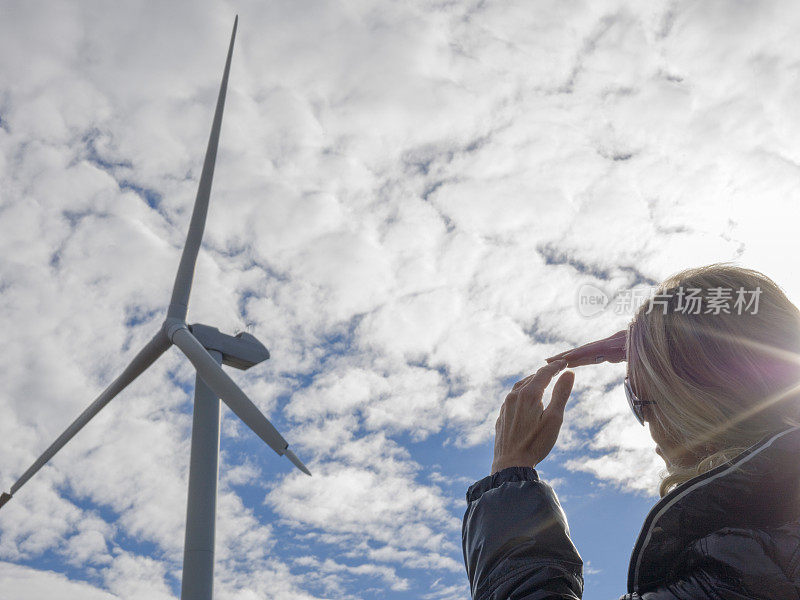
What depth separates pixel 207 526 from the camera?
76.7 feet

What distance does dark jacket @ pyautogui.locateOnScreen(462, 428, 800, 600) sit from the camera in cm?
260

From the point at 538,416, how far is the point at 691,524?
3.25 feet

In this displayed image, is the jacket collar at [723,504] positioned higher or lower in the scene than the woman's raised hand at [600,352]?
lower

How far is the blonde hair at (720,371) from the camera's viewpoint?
3102 mm

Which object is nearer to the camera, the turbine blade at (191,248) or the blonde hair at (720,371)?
the blonde hair at (720,371)

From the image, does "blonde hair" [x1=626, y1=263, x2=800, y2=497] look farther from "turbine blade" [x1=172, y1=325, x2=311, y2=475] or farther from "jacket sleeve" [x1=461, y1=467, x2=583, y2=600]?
"turbine blade" [x1=172, y1=325, x2=311, y2=475]

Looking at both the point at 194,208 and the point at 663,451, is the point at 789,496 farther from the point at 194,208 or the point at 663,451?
the point at 194,208

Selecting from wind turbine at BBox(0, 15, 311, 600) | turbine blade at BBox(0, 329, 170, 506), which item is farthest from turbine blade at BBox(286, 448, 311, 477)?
turbine blade at BBox(0, 329, 170, 506)

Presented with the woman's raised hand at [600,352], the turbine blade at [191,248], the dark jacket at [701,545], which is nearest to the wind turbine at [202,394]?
the turbine blade at [191,248]

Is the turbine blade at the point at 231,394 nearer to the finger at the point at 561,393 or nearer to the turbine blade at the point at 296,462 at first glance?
the turbine blade at the point at 296,462

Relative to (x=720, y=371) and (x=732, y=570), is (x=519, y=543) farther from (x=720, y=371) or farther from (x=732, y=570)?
(x=720, y=371)

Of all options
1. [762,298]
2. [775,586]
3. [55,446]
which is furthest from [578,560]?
[55,446]

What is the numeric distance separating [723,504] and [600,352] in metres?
1.41

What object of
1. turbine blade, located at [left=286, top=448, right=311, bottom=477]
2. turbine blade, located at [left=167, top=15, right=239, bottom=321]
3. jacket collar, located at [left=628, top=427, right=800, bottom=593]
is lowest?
jacket collar, located at [left=628, top=427, right=800, bottom=593]
